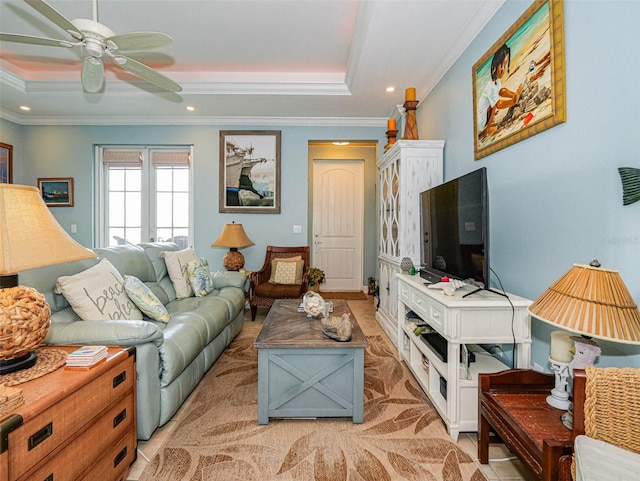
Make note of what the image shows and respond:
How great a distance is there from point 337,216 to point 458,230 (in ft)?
12.6

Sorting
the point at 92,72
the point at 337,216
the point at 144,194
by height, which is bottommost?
the point at 337,216

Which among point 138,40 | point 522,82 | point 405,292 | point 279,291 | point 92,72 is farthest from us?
point 279,291

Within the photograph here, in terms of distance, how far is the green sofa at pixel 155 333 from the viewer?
1555 millimetres

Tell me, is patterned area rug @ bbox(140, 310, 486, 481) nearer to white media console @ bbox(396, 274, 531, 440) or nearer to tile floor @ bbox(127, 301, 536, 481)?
tile floor @ bbox(127, 301, 536, 481)

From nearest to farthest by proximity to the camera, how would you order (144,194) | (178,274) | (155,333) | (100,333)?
(100,333)
(155,333)
(178,274)
(144,194)

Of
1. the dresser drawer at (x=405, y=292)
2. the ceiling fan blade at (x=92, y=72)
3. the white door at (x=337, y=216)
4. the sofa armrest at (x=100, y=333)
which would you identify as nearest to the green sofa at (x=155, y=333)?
the sofa armrest at (x=100, y=333)

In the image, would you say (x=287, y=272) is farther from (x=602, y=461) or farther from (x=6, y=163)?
(x=6, y=163)

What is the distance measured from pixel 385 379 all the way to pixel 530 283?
1.25 meters

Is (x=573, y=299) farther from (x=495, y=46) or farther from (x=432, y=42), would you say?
(x=432, y=42)

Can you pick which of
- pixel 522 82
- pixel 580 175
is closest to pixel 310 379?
pixel 580 175

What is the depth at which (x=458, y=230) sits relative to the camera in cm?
203

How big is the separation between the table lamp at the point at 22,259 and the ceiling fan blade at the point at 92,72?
4.82ft

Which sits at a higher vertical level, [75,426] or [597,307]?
[597,307]

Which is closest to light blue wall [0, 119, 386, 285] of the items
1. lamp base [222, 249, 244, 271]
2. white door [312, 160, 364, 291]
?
lamp base [222, 249, 244, 271]
